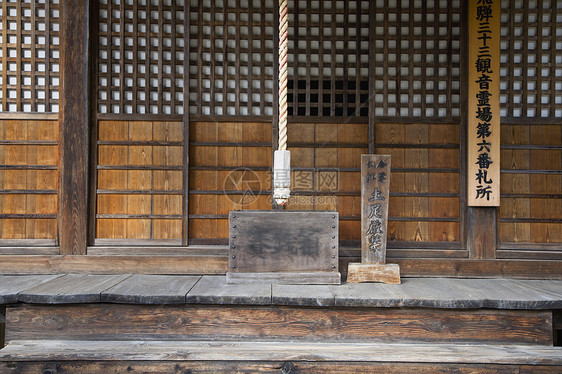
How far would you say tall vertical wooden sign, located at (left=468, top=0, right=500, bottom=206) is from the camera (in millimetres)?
3967

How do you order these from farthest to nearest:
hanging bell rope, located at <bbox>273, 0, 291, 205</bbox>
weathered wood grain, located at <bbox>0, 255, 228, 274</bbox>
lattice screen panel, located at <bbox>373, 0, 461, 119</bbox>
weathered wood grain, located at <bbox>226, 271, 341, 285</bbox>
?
lattice screen panel, located at <bbox>373, 0, 461, 119</bbox>
weathered wood grain, located at <bbox>0, 255, 228, 274</bbox>
weathered wood grain, located at <bbox>226, 271, 341, 285</bbox>
hanging bell rope, located at <bbox>273, 0, 291, 205</bbox>

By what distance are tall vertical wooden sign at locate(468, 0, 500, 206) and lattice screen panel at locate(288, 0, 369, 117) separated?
1268 mm

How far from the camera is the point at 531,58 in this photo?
4.22 metres

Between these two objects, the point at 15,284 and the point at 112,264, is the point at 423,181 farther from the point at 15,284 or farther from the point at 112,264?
the point at 15,284

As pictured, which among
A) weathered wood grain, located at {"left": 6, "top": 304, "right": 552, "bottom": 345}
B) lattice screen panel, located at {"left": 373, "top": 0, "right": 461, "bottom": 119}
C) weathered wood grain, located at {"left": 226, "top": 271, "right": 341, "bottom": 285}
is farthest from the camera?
lattice screen panel, located at {"left": 373, "top": 0, "right": 461, "bottom": 119}

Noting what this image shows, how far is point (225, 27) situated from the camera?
426 cm

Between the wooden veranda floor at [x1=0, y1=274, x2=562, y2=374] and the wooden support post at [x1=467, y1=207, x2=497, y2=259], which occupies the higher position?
the wooden support post at [x1=467, y1=207, x2=497, y2=259]

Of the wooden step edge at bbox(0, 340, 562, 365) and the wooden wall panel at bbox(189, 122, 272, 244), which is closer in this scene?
the wooden step edge at bbox(0, 340, 562, 365)

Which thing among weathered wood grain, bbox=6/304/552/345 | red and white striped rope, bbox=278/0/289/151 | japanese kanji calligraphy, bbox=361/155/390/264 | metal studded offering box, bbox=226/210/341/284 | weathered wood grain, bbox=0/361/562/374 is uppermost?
red and white striped rope, bbox=278/0/289/151

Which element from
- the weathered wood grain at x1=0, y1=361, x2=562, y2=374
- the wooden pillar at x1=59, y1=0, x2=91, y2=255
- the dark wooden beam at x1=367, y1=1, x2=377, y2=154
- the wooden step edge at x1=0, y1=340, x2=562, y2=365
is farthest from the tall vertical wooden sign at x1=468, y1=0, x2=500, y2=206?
the wooden pillar at x1=59, y1=0, x2=91, y2=255

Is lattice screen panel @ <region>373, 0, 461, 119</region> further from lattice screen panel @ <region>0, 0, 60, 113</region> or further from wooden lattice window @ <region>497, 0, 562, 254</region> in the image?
lattice screen panel @ <region>0, 0, 60, 113</region>

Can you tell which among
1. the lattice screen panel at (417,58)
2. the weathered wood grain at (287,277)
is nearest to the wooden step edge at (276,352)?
the weathered wood grain at (287,277)

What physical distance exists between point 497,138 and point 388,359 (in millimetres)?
2875

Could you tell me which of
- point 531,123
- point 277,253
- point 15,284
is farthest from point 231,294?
point 531,123
